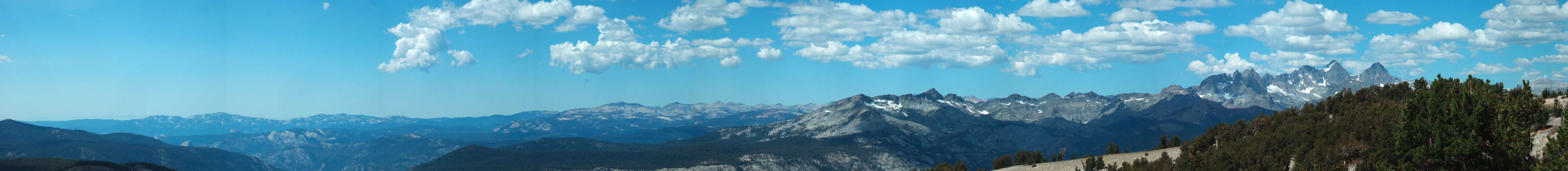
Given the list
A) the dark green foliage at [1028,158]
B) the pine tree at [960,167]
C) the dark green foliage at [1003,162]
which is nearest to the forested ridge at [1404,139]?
the pine tree at [960,167]

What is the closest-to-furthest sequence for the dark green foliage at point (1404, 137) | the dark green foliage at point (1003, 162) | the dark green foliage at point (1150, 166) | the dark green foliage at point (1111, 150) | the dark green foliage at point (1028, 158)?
1. the dark green foliage at point (1404, 137)
2. the dark green foliage at point (1150, 166)
3. the dark green foliage at point (1028, 158)
4. the dark green foliage at point (1003, 162)
5. the dark green foliage at point (1111, 150)

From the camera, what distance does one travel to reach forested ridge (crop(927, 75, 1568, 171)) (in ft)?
122

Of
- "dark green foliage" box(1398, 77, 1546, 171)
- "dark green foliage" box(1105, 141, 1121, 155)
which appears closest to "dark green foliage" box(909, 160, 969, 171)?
"dark green foliage" box(1105, 141, 1121, 155)

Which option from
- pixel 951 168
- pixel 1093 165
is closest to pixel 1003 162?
pixel 951 168

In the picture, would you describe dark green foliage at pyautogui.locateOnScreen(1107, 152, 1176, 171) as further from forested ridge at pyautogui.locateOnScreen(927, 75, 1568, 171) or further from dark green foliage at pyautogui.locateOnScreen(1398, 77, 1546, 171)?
dark green foliage at pyautogui.locateOnScreen(1398, 77, 1546, 171)

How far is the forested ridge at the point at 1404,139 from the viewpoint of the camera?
37.2 m

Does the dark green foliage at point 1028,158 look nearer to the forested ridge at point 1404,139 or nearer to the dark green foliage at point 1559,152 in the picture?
the forested ridge at point 1404,139

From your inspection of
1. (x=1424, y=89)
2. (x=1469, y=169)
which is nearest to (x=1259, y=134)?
(x=1424, y=89)

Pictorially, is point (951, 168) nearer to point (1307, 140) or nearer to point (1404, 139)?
point (1307, 140)

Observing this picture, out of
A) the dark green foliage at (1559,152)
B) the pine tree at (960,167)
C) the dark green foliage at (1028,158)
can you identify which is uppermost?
the dark green foliage at (1559,152)

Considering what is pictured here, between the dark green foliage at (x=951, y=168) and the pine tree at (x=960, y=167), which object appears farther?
the pine tree at (x=960, y=167)

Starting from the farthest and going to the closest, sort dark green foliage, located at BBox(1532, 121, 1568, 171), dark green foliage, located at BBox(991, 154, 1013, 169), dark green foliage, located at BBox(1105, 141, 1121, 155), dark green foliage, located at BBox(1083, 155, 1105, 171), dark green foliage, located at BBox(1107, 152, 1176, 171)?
dark green foliage, located at BBox(1105, 141, 1121, 155) → dark green foliage, located at BBox(991, 154, 1013, 169) → dark green foliage, located at BBox(1083, 155, 1105, 171) → dark green foliage, located at BBox(1107, 152, 1176, 171) → dark green foliage, located at BBox(1532, 121, 1568, 171)

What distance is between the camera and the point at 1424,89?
4431 cm

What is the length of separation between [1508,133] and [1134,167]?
1079 inches
